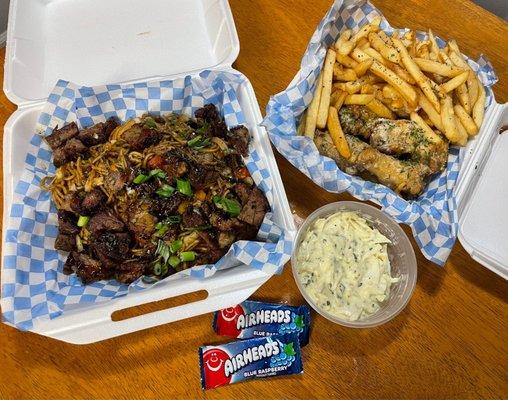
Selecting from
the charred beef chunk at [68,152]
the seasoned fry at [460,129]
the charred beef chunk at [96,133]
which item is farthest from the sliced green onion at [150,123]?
the seasoned fry at [460,129]

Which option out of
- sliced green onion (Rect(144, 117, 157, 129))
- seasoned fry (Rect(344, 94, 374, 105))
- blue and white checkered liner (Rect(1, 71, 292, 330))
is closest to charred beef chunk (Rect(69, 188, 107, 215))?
blue and white checkered liner (Rect(1, 71, 292, 330))

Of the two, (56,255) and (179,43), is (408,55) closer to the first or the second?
(179,43)

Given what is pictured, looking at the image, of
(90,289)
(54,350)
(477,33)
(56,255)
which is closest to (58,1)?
(56,255)

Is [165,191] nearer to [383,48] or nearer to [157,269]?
[157,269]

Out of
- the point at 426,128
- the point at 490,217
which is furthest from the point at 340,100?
the point at 490,217

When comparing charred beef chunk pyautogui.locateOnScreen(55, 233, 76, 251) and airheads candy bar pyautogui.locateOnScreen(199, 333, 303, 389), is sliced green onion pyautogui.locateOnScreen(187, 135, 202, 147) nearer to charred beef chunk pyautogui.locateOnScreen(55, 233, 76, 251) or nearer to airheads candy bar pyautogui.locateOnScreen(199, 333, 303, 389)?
charred beef chunk pyautogui.locateOnScreen(55, 233, 76, 251)

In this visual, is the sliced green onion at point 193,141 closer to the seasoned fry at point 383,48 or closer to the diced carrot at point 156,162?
the diced carrot at point 156,162

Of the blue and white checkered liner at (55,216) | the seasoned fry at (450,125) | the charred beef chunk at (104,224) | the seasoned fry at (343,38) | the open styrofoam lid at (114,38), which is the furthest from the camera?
the open styrofoam lid at (114,38)
